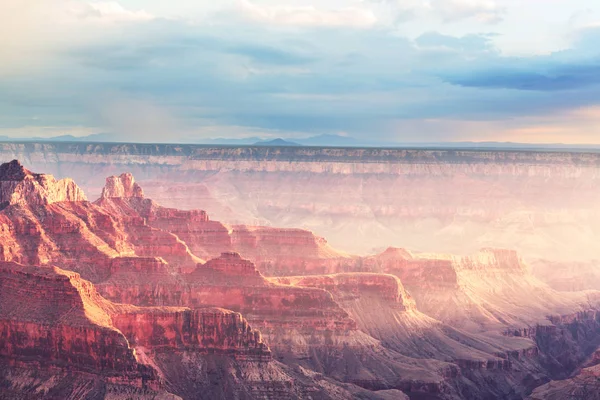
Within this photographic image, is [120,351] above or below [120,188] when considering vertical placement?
below

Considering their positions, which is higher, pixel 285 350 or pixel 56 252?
pixel 56 252

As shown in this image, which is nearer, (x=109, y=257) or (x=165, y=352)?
(x=165, y=352)

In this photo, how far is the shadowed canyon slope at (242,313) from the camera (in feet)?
327

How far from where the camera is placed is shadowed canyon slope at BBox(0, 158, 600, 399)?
9962 cm

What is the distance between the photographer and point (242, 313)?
129 metres

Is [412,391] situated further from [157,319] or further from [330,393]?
[157,319]

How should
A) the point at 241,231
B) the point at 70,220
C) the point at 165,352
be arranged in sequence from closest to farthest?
the point at 165,352 → the point at 70,220 → the point at 241,231

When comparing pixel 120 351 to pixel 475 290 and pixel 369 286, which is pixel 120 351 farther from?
pixel 475 290

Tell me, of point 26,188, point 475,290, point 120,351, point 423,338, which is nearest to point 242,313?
point 423,338

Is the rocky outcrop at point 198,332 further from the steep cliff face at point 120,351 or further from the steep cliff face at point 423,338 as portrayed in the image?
the steep cliff face at point 423,338

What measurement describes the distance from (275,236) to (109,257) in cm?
4547

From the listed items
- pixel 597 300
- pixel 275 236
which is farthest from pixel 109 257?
pixel 597 300

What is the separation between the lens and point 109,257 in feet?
438

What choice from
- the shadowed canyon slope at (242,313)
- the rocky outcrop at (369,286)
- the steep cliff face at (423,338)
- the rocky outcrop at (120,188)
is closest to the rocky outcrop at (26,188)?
the shadowed canyon slope at (242,313)
